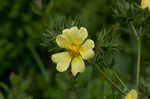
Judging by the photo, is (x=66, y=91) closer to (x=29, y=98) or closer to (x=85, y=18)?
(x=29, y=98)

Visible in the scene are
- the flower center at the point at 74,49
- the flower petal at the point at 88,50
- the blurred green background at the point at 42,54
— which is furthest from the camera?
the blurred green background at the point at 42,54

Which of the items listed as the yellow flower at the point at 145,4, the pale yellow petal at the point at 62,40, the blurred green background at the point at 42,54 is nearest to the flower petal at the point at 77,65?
the pale yellow petal at the point at 62,40

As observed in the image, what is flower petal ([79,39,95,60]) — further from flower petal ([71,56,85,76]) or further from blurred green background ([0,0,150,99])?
blurred green background ([0,0,150,99])

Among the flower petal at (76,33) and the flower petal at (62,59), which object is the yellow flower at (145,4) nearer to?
the flower petal at (76,33)

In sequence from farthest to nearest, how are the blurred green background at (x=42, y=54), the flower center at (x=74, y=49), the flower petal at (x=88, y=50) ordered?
the blurred green background at (x=42, y=54)
the flower center at (x=74, y=49)
the flower petal at (x=88, y=50)

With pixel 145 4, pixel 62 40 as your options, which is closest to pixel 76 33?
pixel 62 40

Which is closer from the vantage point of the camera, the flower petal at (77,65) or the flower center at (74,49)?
the flower petal at (77,65)

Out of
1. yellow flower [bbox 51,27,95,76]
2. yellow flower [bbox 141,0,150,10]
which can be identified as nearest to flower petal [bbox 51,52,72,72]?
yellow flower [bbox 51,27,95,76]
